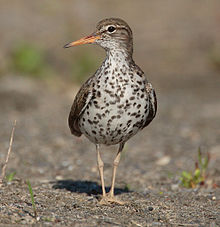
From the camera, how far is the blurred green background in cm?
1427

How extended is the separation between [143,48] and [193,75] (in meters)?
2.56

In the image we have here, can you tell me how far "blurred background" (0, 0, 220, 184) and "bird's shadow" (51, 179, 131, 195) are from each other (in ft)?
2.09

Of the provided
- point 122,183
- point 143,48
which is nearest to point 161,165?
point 122,183

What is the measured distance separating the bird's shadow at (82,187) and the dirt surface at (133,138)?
0.05 feet

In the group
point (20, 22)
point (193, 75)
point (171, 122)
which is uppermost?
point (20, 22)

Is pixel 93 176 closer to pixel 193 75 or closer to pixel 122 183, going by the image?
pixel 122 183

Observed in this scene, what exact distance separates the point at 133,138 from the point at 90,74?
3.91m

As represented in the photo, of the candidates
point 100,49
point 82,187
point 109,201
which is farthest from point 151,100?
point 100,49

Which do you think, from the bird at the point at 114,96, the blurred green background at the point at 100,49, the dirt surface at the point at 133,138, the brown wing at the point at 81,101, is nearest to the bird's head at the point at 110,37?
the bird at the point at 114,96

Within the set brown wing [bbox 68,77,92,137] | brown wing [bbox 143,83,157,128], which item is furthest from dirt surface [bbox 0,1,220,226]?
brown wing [bbox 143,83,157,128]

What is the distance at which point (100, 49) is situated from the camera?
57.2ft

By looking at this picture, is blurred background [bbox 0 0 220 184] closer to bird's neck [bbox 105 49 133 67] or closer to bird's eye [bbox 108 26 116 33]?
bird's neck [bbox 105 49 133 67]

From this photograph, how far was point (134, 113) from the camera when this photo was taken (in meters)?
6.19

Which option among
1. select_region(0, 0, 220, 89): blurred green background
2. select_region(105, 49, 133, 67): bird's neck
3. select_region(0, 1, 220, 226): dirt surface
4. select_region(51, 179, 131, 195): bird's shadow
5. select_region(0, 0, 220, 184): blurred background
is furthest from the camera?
select_region(0, 0, 220, 89): blurred green background
